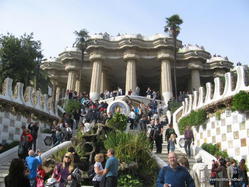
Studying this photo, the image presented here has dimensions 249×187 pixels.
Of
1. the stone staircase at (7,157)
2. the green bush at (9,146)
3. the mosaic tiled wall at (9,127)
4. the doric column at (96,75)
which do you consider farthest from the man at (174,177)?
the doric column at (96,75)

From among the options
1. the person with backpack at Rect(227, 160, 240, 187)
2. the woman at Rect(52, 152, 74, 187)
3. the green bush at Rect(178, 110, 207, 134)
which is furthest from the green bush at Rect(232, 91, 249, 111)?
the woman at Rect(52, 152, 74, 187)

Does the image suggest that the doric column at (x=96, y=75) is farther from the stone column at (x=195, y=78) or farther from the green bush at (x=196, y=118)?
the green bush at (x=196, y=118)

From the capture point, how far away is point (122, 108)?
81.5 ft

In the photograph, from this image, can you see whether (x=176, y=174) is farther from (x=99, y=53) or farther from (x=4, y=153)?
(x=99, y=53)

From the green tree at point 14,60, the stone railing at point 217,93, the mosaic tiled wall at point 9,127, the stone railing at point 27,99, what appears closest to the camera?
the stone railing at point 217,93

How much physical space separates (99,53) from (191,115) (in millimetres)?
25583

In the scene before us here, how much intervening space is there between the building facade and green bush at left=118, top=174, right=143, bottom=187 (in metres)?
30.2

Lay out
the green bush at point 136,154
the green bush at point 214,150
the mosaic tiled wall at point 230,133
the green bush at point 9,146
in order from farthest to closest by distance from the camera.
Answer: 1. the green bush at point 9,146
2. the green bush at point 214,150
3. the mosaic tiled wall at point 230,133
4. the green bush at point 136,154

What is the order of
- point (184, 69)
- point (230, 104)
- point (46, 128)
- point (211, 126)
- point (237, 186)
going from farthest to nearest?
point (184, 69), point (46, 128), point (211, 126), point (230, 104), point (237, 186)

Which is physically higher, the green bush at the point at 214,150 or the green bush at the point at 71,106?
the green bush at the point at 71,106

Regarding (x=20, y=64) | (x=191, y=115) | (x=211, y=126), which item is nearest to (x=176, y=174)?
(x=211, y=126)

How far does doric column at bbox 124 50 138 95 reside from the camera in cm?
4222

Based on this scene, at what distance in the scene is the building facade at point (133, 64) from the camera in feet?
141

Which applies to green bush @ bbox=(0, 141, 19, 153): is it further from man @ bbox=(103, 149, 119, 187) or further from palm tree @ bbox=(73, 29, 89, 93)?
palm tree @ bbox=(73, 29, 89, 93)
